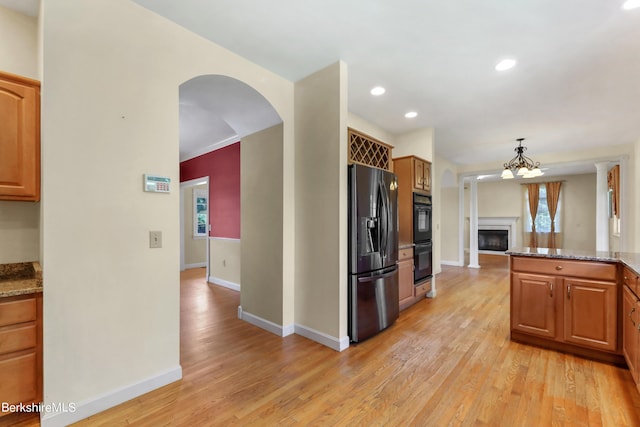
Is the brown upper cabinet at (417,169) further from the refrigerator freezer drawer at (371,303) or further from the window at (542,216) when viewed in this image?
the window at (542,216)

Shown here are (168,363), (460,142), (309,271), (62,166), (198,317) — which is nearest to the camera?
(62,166)

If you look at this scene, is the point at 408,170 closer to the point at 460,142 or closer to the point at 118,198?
the point at 460,142

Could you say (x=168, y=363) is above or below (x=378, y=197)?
below

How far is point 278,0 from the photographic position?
2.01 meters

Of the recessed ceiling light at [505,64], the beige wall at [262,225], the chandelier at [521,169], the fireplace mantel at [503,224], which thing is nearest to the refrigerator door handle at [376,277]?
the beige wall at [262,225]

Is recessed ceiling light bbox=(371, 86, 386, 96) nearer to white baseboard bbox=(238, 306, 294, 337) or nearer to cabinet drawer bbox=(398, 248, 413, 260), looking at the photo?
cabinet drawer bbox=(398, 248, 413, 260)

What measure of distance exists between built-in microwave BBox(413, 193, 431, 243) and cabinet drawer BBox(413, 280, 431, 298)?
69 centimetres

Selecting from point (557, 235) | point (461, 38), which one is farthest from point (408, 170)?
point (557, 235)

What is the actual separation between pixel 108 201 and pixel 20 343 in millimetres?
946

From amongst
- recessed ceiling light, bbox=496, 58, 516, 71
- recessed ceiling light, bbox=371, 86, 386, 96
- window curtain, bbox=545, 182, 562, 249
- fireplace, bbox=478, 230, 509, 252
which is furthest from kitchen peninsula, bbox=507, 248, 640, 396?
fireplace, bbox=478, 230, 509, 252

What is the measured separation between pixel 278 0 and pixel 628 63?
11.4 feet

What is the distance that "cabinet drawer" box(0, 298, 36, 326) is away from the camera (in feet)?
5.24

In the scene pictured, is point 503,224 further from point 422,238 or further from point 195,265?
point 195,265

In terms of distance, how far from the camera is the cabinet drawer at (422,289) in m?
4.17
